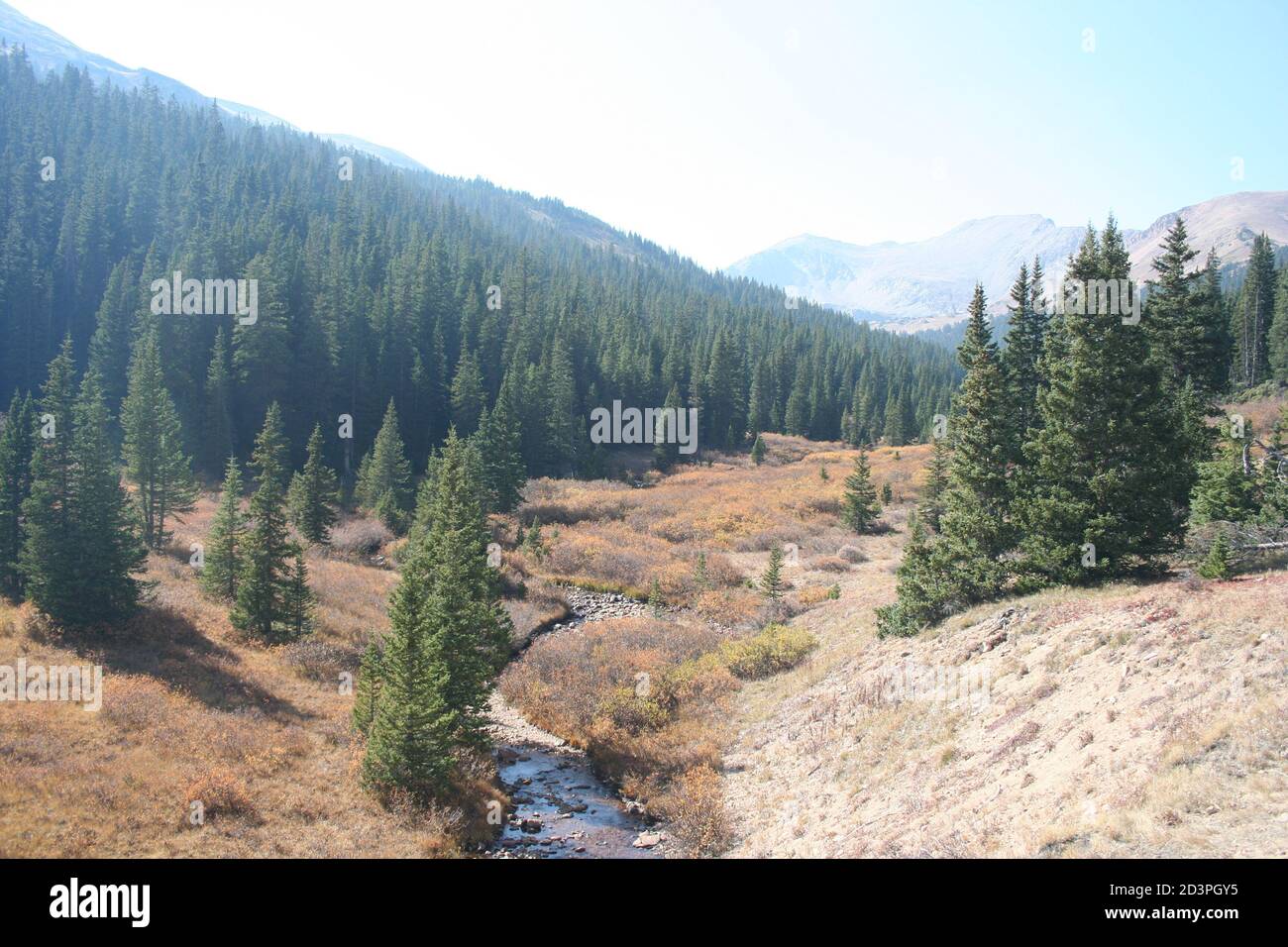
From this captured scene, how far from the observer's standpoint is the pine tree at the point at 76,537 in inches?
997

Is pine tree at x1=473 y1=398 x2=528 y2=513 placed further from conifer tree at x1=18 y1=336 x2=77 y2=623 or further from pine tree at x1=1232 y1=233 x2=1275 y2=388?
pine tree at x1=1232 y1=233 x2=1275 y2=388

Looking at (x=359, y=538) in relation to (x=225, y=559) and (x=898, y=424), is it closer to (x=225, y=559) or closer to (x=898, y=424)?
(x=225, y=559)

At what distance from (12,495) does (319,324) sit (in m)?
49.1

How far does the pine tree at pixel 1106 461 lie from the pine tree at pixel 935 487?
15.8 m

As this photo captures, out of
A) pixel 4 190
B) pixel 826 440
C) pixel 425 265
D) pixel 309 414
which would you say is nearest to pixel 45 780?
pixel 309 414

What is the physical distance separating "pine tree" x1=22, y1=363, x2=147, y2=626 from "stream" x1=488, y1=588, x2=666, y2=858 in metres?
15.6

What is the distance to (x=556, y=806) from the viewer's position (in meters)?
20.5

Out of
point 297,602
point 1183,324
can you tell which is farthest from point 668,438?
point 297,602

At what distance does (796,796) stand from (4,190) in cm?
13362

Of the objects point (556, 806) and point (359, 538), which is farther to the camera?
point (359, 538)

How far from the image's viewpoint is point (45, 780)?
17.0 meters

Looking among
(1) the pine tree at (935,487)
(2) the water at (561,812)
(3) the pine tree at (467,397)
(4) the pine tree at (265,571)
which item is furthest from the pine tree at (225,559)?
(3) the pine tree at (467,397)

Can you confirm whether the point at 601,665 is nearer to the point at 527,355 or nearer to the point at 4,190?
the point at 527,355

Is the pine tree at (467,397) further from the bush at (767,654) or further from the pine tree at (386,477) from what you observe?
the bush at (767,654)
